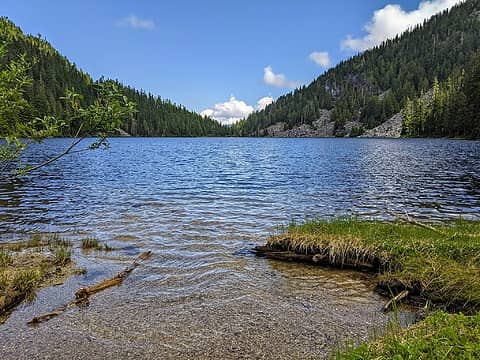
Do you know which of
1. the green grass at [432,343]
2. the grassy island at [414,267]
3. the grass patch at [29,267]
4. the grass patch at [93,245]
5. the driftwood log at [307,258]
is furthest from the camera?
the grass patch at [93,245]

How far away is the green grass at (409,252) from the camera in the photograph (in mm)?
8195

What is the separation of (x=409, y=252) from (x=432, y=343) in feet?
18.0

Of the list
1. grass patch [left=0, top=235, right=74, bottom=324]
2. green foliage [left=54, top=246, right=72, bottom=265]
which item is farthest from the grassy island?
grass patch [left=0, top=235, right=74, bottom=324]

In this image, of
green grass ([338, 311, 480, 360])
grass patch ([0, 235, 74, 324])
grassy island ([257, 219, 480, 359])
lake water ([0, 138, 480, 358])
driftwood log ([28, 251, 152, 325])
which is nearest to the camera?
green grass ([338, 311, 480, 360])

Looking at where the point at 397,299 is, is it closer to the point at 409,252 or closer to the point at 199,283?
the point at 409,252

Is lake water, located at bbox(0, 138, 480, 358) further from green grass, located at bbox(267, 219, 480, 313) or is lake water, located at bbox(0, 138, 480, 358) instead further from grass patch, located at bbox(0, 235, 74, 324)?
green grass, located at bbox(267, 219, 480, 313)

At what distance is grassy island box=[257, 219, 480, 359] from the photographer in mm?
4945

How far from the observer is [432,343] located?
4.91 m

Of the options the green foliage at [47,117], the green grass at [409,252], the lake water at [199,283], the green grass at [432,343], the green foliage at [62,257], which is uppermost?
the green foliage at [47,117]

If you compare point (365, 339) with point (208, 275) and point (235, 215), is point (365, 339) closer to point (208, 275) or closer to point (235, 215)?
point (208, 275)

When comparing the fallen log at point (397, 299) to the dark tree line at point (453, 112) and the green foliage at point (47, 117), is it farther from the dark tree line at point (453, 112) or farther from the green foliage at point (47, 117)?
the dark tree line at point (453, 112)

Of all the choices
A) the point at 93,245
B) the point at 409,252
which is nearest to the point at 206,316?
the point at 409,252

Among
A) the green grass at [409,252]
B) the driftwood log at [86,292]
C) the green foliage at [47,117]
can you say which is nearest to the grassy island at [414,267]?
the green grass at [409,252]

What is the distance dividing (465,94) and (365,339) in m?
133
